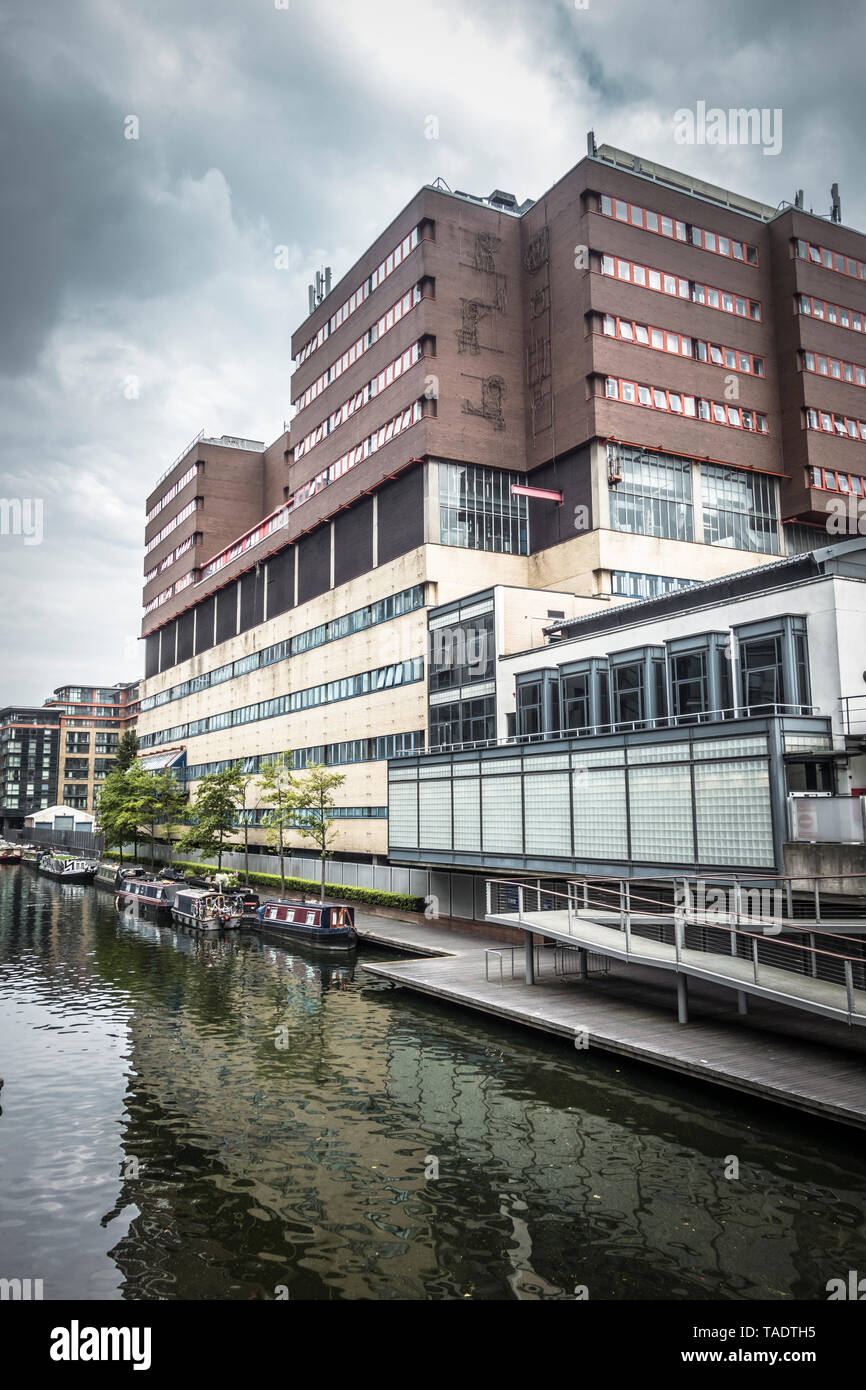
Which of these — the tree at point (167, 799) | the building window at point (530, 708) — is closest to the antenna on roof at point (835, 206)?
the building window at point (530, 708)

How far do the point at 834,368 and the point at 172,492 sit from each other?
71831mm

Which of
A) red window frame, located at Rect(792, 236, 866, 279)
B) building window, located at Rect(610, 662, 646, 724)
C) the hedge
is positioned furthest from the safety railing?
red window frame, located at Rect(792, 236, 866, 279)

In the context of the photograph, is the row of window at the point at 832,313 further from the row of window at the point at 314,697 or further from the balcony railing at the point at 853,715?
the balcony railing at the point at 853,715

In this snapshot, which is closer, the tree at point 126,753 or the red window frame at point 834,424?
the red window frame at point 834,424

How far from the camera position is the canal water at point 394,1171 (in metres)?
12.1

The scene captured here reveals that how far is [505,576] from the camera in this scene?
5369 cm

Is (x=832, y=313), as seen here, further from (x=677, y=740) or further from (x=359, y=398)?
(x=677, y=740)

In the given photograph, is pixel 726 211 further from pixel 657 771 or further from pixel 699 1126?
pixel 699 1126

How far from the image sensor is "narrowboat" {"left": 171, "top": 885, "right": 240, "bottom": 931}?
4881 centimetres

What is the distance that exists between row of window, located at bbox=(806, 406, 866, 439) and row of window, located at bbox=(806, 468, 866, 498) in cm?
261

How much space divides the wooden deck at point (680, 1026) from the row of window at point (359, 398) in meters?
37.4

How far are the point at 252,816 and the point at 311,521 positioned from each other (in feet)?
84.5

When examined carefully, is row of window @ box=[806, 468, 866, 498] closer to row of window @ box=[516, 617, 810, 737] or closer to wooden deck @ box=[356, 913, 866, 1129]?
row of window @ box=[516, 617, 810, 737]
